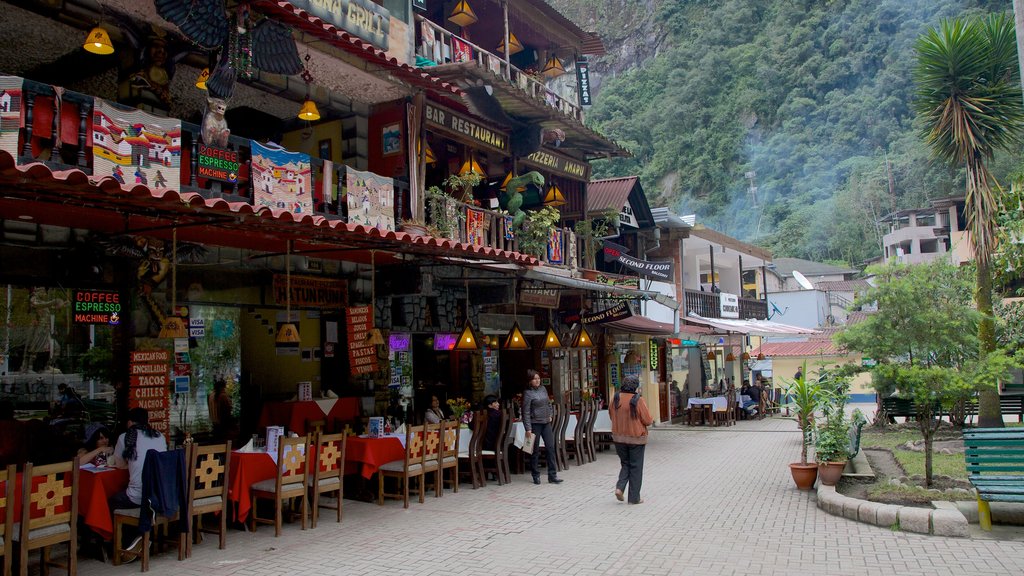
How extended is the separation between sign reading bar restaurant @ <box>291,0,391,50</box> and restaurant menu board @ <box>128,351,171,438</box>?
16.9 feet

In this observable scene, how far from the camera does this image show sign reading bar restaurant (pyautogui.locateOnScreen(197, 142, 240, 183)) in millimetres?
8258

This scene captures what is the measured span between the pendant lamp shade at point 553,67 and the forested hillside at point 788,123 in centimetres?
4079

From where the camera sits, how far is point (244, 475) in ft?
25.2

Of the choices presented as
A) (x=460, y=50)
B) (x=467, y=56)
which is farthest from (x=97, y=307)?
(x=467, y=56)

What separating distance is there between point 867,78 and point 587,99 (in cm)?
5246

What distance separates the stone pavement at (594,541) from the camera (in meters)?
6.40

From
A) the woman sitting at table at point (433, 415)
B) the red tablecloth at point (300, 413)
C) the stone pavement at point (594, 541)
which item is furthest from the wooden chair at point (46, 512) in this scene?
the woman sitting at table at point (433, 415)

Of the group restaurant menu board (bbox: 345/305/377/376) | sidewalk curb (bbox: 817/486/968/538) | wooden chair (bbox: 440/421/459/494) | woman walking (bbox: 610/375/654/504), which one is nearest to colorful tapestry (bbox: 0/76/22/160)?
restaurant menu board (bbox: 345/305/377/376)

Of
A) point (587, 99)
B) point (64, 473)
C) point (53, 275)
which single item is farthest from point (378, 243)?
point (587, 99)

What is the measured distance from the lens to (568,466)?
12.4m

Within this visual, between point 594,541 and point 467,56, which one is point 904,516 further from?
point 467,56

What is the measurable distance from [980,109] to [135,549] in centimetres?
1400

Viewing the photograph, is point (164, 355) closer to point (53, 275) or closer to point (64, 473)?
point (53, 275)

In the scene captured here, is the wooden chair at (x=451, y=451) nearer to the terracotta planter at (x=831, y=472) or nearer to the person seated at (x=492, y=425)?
the person seated at (x=492, y=425)
